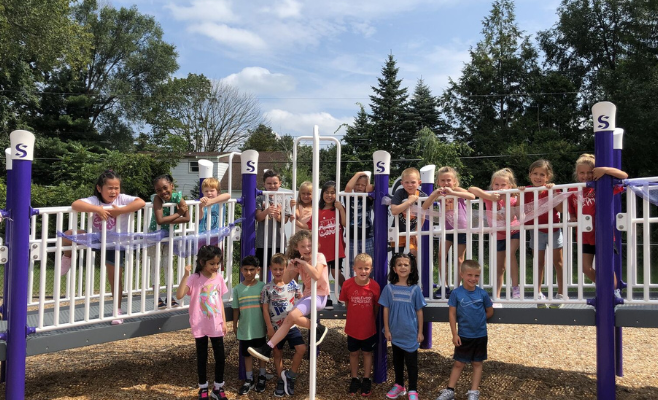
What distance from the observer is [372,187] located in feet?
18.3

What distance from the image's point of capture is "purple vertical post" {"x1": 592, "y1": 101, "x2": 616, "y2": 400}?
4.63 meters

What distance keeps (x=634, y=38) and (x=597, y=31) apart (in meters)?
6.14

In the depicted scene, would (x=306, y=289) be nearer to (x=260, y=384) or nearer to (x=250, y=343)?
(x=250, y=343)

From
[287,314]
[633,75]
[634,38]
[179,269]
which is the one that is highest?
[634,38]

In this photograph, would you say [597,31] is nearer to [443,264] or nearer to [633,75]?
[633,75]

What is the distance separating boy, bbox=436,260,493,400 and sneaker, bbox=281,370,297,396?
1353 millimetres

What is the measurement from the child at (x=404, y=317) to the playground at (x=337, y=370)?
1.16 feet

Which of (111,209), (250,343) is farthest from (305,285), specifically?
(111,209)

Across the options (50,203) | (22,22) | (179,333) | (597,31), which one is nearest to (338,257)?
(179,333)

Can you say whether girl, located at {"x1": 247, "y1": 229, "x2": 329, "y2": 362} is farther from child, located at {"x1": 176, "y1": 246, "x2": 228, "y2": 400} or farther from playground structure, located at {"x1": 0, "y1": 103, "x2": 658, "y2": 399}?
playground structure, located at {"x1": 0, "y1": 103, "x2": 658, "y2": 399}

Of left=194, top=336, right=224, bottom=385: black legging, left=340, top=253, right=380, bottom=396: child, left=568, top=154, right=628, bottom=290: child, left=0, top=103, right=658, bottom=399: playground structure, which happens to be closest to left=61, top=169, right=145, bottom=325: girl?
left=0, top=103, right=658, bottom=399: playground structure

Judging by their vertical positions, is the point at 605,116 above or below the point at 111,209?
above

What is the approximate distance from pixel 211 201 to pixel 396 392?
251 cm

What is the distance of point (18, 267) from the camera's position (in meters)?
→ 4.27
